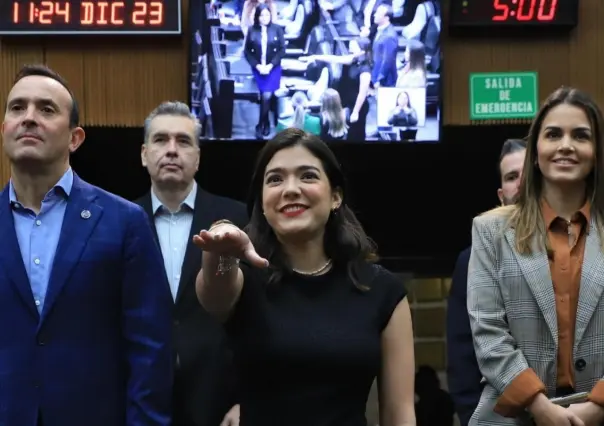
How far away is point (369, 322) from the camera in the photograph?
6.49ft

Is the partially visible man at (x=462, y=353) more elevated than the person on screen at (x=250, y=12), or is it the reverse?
the person on screen at (x=250, y=12)

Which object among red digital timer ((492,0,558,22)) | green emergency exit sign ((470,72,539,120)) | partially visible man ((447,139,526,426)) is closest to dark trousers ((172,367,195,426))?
partially visible man ((447,139,526,426))

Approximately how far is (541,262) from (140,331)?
39.8 inches

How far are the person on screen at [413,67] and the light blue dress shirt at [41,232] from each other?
8.72ft

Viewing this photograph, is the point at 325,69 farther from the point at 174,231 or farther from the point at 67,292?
the point at 67,292

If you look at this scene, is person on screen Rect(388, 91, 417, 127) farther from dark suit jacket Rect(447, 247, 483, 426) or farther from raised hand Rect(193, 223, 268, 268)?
raised hand Rect(193, 223, 268, 268)

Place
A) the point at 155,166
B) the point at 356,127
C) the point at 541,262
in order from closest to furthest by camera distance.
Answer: the point at 541,262, the point at 155,166, the point at 356,127

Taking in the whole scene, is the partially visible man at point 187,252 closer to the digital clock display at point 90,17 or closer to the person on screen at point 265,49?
the person on screen at point 265,49

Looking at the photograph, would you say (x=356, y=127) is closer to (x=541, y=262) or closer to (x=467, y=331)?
(x=467, y=331)

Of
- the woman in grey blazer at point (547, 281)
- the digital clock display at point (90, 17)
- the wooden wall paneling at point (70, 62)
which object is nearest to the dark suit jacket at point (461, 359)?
the woman in grey blazer at point (547, 281)

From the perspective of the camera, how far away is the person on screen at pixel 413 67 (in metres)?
4.55

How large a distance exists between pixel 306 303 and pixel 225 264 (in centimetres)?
23

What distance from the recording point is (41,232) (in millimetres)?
2100

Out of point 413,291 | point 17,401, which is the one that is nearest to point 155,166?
point 17,401
